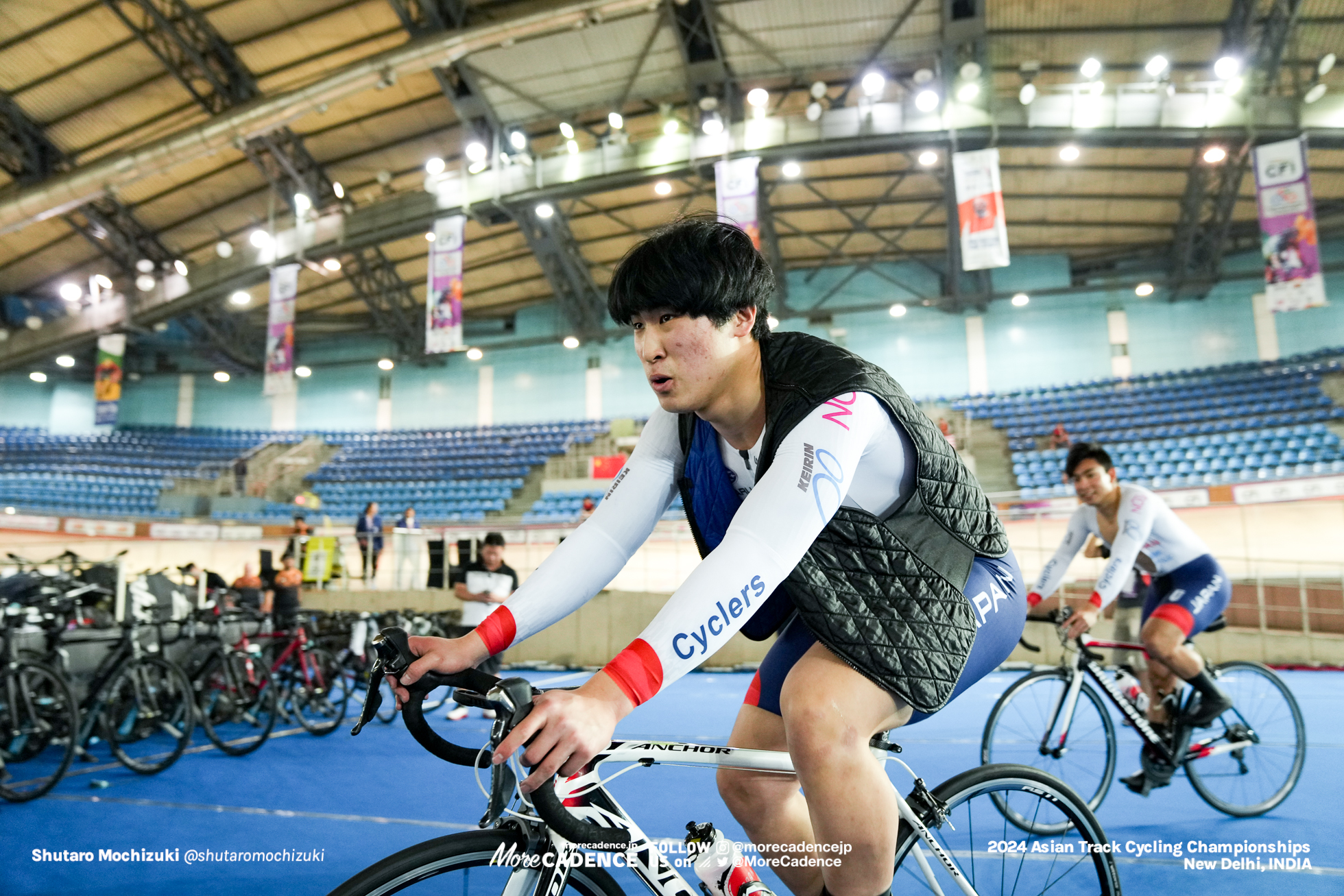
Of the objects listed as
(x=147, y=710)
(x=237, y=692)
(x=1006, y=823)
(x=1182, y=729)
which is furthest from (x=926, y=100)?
(x=1006, y=823)

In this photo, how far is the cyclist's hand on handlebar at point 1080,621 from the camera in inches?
133

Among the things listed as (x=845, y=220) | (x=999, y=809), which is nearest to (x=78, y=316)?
(x=845, y=220)

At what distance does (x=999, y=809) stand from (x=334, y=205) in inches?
745

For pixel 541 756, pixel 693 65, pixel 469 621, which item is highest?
pixel 693 65

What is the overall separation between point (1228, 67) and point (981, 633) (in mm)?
15842

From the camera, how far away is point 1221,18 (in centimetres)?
1370

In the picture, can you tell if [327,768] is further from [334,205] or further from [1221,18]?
[1221,18]

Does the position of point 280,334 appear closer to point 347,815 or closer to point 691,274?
point 347,815

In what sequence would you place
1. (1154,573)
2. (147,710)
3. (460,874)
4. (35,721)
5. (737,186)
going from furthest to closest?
(737,186) < (147,710) < (35,721) < (1154,573) < (460,874)

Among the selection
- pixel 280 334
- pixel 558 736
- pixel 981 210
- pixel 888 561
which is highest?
pixel 981 210

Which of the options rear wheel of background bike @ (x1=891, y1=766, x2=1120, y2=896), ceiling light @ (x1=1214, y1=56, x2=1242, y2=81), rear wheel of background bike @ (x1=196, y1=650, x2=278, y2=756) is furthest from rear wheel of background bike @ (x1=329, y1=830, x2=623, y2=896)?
ceiling light @ (x1=1214, y1=56, x2=1242, y2=81)

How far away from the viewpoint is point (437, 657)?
4.16 feet

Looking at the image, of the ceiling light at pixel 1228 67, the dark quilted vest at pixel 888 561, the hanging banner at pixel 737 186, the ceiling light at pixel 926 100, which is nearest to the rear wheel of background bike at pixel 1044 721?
the dark quilted vest at pixel 888 561

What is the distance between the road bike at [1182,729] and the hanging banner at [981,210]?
29.5 ft
